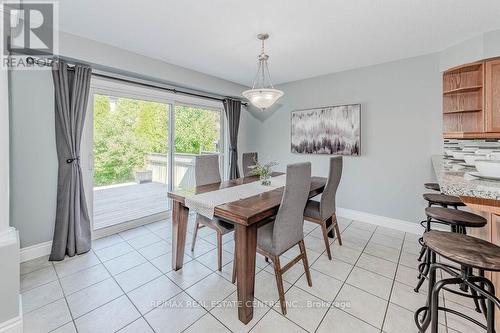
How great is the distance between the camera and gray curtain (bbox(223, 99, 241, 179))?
4559 mm

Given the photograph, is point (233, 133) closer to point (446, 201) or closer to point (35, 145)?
point (35, 145)

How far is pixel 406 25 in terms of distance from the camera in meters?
2.30

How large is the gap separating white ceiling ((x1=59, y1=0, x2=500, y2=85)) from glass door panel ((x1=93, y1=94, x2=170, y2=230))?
842 millimetres

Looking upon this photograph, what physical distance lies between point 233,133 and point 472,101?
3617mm

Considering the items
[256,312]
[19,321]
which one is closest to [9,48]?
[19,321]

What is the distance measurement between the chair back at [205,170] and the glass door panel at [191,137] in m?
1.01

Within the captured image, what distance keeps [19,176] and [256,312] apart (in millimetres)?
2767

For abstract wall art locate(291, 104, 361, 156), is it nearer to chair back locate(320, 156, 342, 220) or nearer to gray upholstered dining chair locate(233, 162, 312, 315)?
chair back locate(320, 156, 342, 220)

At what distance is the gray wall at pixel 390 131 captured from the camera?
10.0ft

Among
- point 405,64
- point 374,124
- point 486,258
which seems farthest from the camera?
point 374,124

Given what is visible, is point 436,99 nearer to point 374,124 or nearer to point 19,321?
point 374,124

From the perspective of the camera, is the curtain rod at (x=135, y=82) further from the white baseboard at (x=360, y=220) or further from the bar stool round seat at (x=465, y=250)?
the bar stool round seat at (x=465, y=250)

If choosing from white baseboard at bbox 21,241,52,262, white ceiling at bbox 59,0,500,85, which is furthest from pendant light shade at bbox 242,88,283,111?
white baseboard at bbox 21,241,52,262

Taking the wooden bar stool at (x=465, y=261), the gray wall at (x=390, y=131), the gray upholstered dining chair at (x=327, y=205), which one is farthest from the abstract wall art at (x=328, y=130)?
the wooden bar stool at (x=465, y=261)
